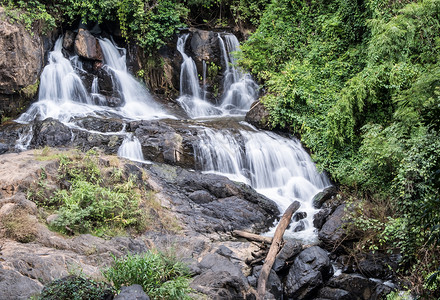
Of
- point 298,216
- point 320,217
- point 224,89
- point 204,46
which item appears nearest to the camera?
point 320,217

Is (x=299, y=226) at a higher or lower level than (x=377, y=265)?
higher

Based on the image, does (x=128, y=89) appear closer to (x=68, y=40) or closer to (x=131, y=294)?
(x=68, y=40)

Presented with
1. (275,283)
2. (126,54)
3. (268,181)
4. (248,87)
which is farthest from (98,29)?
(275,283)

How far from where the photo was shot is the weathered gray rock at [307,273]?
303 inches

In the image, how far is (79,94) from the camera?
15.2 metres

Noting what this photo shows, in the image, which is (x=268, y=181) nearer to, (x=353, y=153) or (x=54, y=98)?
(x=353, y=153)

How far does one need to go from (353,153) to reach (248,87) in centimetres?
747

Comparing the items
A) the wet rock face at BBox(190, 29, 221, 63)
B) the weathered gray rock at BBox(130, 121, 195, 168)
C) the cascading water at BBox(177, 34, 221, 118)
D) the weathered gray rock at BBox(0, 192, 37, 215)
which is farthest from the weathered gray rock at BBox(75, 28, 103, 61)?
the weathered gray rock at BBox(0, 192, 37, 215)

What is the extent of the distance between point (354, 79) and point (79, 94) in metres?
10.8

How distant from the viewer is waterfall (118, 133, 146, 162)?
11844mm

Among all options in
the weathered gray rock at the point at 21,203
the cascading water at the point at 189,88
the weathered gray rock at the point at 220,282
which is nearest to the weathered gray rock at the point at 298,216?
the weathered gray rock at the point at 220,282

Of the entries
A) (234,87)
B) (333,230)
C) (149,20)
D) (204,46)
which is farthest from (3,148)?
(204,46)

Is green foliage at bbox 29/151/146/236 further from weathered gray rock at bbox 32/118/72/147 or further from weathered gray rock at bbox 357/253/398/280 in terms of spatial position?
weathered gray rock at bbox 357/253/398/280

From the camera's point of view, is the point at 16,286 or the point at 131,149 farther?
the point at 131,149
